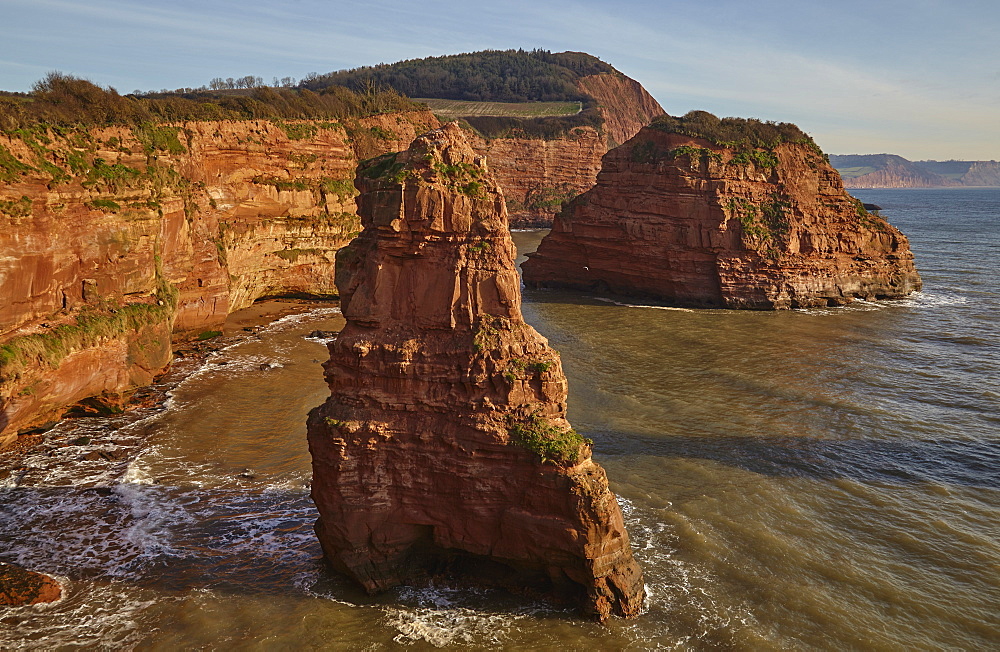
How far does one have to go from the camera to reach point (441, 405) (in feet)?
44.3

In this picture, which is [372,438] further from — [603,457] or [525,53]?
[525,53]

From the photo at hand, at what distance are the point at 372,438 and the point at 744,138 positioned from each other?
1580 inches

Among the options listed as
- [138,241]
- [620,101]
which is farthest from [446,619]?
[620,101]

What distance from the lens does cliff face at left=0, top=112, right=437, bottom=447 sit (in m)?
20.9

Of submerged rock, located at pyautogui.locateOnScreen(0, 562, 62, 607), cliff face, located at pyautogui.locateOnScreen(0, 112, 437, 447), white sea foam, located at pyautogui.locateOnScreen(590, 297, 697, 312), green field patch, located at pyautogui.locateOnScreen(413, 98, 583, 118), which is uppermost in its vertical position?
green field patch, located at pyautogui.locateOnScreen(413, 98, 583, 118)

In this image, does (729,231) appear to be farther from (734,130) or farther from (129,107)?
(129,107)

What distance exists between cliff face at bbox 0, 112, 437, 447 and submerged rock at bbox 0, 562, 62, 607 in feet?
23.6

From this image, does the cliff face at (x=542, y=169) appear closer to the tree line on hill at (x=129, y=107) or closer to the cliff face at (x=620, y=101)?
the cliff face at (x=620, y=101)

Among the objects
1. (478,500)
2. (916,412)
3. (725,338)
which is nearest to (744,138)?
(725,338)

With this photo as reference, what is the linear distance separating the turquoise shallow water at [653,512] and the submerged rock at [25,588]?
1.20 feet

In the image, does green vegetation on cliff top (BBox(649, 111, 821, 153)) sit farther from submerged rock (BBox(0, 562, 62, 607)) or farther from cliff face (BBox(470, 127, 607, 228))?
cliff face (BBox(470, 127, 607, 228))

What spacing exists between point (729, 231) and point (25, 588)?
128ft

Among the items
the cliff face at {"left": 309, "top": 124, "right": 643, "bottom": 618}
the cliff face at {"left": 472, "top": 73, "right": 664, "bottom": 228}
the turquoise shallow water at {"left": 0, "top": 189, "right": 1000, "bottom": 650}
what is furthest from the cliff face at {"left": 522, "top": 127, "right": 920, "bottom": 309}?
the cliff face at {"left": 472, "top": 73, "right": 664, "bottom": 228}

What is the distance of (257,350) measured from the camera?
31484mm
